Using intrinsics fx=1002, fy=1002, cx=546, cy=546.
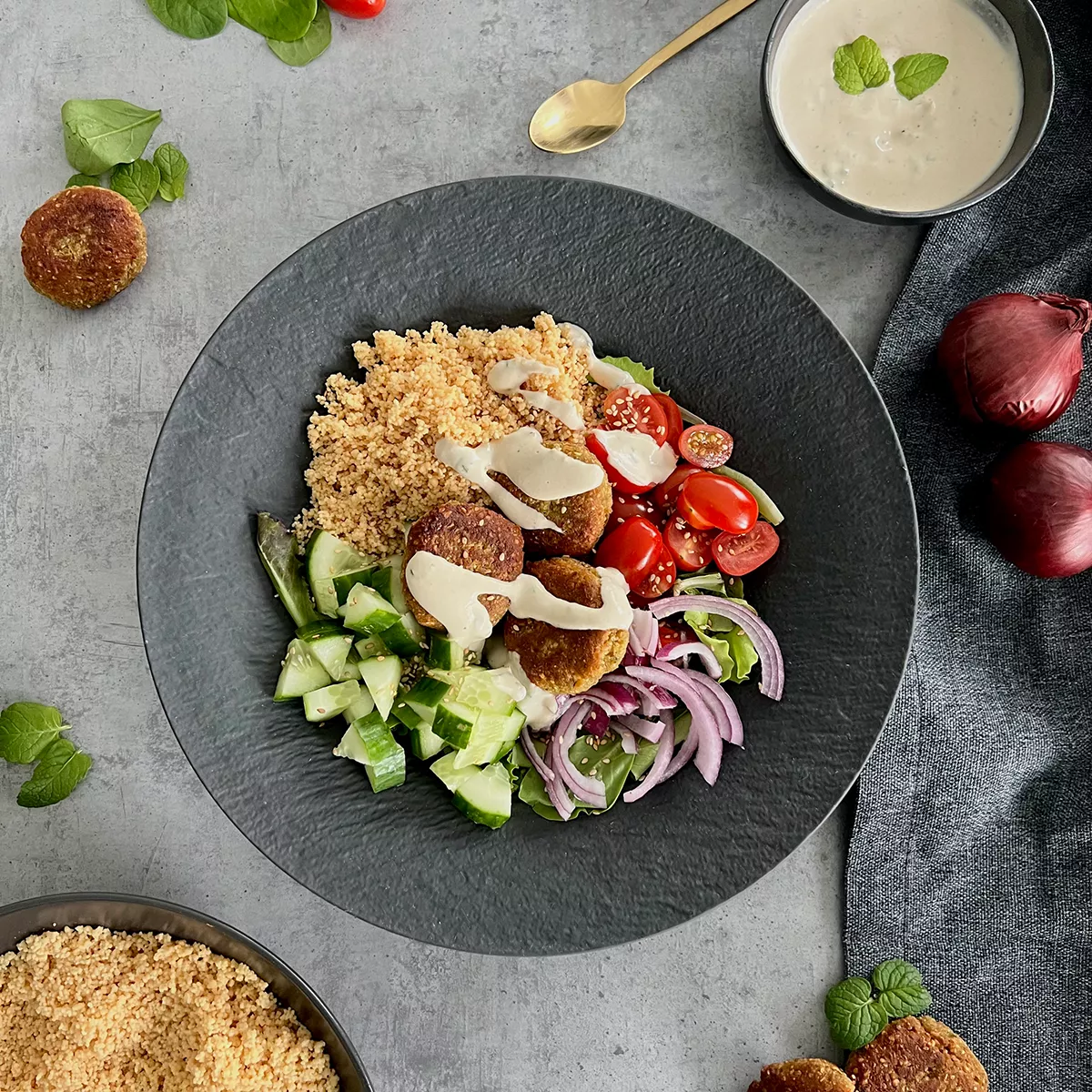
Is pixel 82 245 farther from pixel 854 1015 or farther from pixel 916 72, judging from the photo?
pixel 854 1015

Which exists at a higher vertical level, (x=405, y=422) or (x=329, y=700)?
(x=405, y=422)

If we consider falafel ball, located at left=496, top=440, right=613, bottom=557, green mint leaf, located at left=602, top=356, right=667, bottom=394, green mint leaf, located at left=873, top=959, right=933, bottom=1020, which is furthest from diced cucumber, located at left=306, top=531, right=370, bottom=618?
green mint leaf, located at left=873, top=959, right=933, bottom=1020

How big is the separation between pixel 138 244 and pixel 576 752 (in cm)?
155

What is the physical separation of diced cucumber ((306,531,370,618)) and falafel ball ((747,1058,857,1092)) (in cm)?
150

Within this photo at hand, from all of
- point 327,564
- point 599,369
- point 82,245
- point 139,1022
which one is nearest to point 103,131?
point 82,245

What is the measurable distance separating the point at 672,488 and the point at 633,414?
7.4 inches

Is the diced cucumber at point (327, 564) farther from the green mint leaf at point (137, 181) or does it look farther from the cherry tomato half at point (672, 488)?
the green mint leaf at point (137, 181)

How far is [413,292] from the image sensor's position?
2117 millimetres

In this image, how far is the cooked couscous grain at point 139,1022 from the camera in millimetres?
2148

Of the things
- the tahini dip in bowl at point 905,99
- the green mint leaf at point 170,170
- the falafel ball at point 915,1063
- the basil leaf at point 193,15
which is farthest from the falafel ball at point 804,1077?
the basil leaf at point 193,15

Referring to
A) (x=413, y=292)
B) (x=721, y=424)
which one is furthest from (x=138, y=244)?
(x=721, y=424)

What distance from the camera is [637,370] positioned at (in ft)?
7.10

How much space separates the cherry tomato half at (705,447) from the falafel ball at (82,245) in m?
1.36

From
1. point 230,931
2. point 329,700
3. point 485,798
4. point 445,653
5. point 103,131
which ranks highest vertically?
point 103,131
